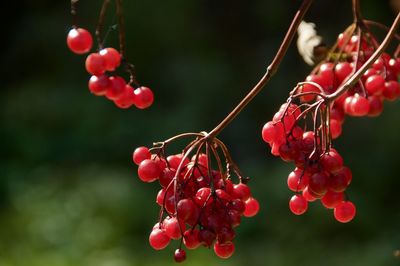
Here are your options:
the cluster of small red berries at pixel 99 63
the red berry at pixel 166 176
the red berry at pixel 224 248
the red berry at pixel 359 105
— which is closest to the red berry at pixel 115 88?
the cluster of small red berries at pixel 99 63

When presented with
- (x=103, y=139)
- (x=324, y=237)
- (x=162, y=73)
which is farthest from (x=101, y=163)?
(x=324, y=237)

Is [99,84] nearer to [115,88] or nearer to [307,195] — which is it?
[115,88]

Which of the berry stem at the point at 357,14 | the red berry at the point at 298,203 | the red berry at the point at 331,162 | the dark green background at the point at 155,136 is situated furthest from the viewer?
the dark green background at the point at 155,136

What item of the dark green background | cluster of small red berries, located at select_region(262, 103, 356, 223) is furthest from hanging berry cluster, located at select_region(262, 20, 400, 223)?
the dark green background

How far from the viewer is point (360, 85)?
108 centimetres

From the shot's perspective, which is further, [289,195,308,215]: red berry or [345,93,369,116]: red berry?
[345,93,369,116]: red berry

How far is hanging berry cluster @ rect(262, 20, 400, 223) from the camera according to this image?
83 cm

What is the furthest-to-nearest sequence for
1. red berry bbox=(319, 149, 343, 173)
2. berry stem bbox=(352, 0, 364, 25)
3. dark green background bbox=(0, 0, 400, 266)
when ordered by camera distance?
dark green background bbox=(0, 0, 400, 266)
berry stem bbox=(352, 0, 364, 25)
red berry bbox=(319, 149, 343, 173)

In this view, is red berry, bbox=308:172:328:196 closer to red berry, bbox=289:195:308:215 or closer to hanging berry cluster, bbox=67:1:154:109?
red berry, bbox=289:195:308:215

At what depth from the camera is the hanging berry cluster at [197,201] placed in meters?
0.83

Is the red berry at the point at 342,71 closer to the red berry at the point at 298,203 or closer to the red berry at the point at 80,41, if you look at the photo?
the red berry at the point at 298,203

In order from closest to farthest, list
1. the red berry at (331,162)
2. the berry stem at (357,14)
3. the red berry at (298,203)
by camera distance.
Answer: the red berry at (331,162)
the red berry at (298,203)
the berry stem at (357,14)

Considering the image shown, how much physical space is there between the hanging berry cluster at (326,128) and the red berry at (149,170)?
5.1 inches

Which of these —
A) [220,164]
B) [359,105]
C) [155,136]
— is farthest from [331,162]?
[155,136]
